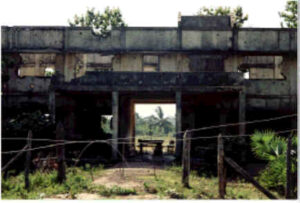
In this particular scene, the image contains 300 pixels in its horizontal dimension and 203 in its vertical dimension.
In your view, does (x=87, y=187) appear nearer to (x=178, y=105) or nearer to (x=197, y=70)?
(x=178, y=105)

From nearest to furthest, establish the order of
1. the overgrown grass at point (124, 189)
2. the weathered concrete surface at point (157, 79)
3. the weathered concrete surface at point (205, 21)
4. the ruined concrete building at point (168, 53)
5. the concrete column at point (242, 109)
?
1. the overgrown grass at point (124, 189)
2. the concrete column at point (242, 109)
3. the weathered concrete surface at point (157, 79)
4. the ruined concrete building at point (168, 53)
5. the weathered concrete surface at point (205, 21)

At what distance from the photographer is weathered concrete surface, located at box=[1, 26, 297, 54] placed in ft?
61.0

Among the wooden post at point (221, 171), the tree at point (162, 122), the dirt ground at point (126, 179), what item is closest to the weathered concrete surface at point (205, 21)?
the dirt ground at point (126, 179)

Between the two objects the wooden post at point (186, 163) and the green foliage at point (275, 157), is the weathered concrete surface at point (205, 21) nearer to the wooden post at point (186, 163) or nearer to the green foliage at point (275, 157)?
the wooden post at point (186, 163)

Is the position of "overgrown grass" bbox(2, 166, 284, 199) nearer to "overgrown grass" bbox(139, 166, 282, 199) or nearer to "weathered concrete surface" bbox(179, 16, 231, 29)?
"overgrown grass" bbox(139, 166, 282, 199)

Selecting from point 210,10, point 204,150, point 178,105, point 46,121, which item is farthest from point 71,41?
point 210,10

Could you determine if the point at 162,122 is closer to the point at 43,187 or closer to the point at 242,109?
the point at 242,109

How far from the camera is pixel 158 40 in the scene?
733 inches

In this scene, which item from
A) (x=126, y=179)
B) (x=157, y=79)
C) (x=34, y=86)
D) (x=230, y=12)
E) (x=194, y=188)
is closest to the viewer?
(x=194, y=188)

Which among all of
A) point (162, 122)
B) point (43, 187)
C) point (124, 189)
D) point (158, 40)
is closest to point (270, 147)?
point (124, 189)

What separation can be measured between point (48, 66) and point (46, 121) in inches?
407

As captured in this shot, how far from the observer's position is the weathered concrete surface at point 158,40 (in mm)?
18578

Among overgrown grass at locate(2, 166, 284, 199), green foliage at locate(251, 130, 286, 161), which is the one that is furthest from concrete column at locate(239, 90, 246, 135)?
green foliage at locate(251, 130, 286, 161)

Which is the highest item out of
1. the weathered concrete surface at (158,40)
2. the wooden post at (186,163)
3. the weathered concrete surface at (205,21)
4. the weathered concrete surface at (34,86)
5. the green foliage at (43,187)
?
the weathered concrete surface at (205,21)
